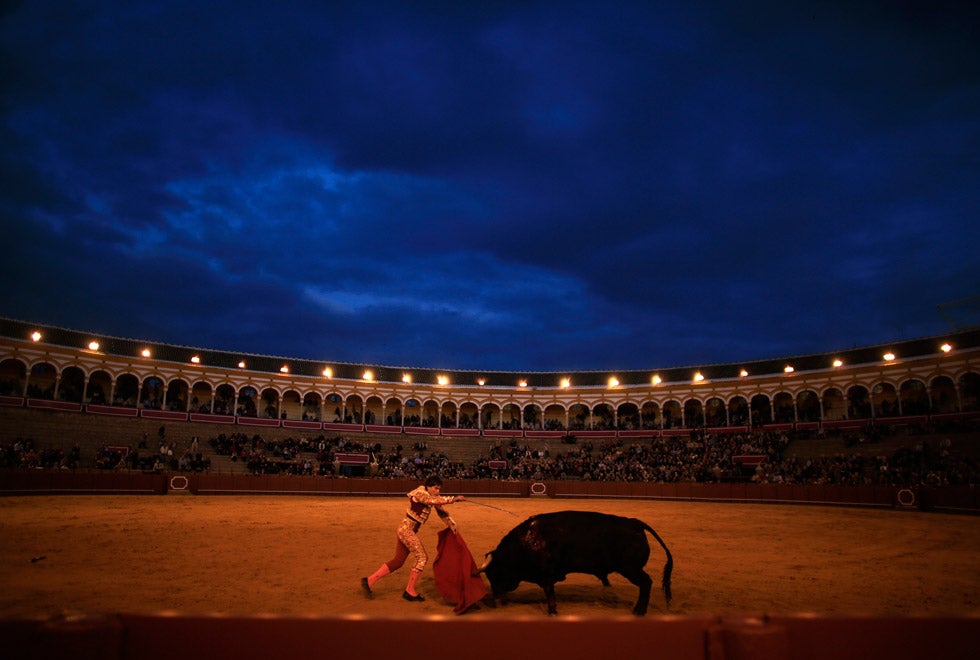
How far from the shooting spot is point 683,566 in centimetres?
1175

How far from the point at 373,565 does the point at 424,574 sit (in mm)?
1487

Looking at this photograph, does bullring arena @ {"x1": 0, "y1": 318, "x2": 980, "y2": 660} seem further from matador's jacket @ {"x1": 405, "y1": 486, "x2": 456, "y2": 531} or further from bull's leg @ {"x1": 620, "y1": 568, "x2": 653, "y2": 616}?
matador's jacket @ {"x1": 405, "y1": 486, "x2": 456, "y2": 531}

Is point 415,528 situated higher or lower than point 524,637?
lower

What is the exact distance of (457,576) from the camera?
811 cm

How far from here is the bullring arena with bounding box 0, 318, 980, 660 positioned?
235 centimetres

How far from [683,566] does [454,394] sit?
145ft

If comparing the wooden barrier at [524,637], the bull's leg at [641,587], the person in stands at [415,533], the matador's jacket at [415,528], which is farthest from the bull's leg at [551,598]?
the wooden barrier at [524,637]

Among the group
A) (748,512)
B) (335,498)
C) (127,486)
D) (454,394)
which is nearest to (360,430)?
(454,394)

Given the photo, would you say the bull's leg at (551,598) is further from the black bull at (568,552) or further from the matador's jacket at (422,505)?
the matador's jacket at (422,505)

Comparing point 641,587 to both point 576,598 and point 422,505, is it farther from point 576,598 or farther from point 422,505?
point 422,505

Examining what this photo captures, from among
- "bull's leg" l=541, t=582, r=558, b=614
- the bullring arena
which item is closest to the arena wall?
the bullring arena

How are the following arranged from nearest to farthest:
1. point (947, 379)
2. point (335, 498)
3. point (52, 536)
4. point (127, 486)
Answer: point (52, 536)
point (127, 486)
point (335, 498)
point (947, 379)

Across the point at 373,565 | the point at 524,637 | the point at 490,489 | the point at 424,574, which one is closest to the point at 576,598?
the point at 424,574

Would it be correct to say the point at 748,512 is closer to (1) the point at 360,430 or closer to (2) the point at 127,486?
(2) the point at 127,486
